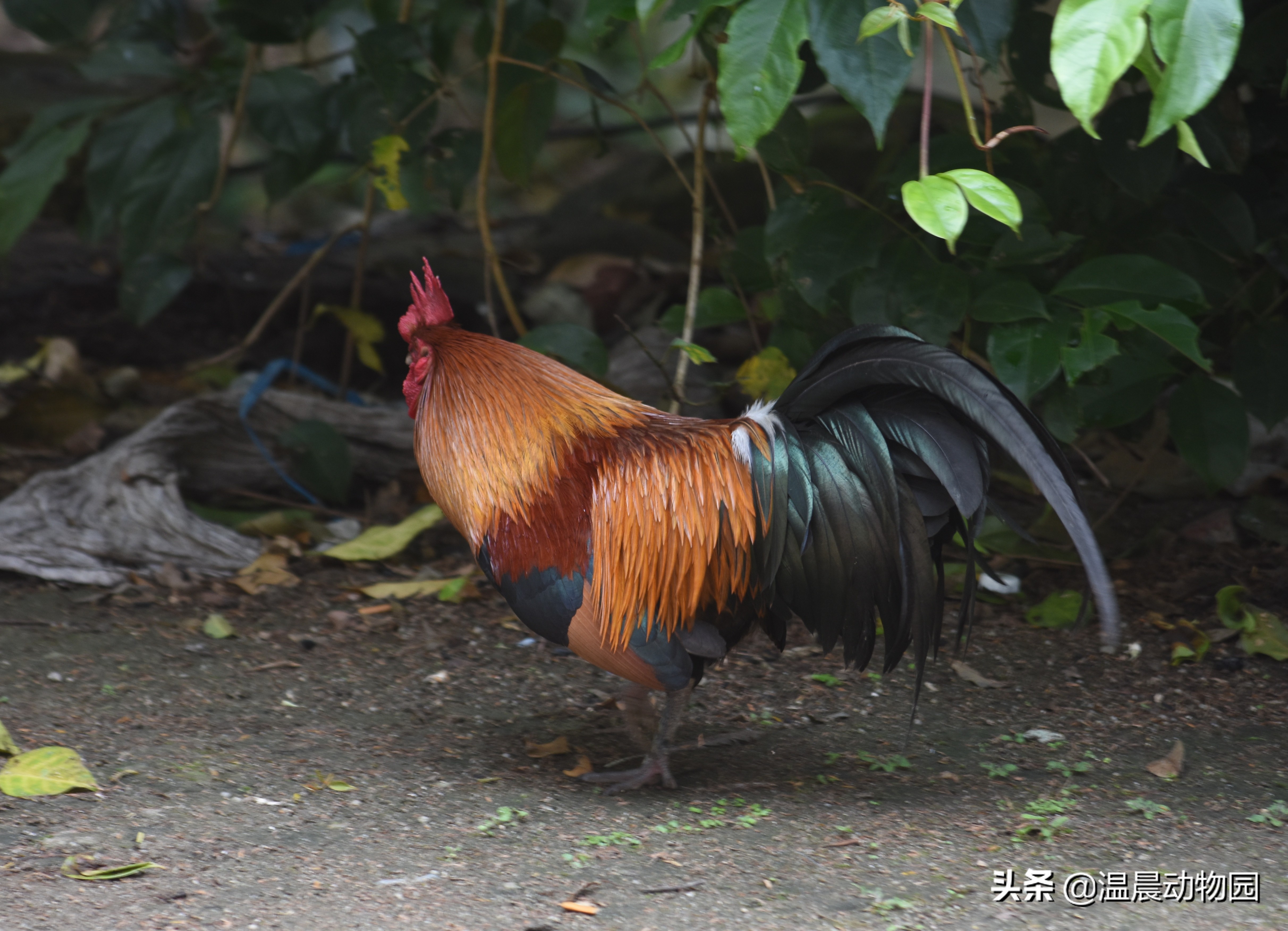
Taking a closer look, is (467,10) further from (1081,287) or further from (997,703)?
(997,703)

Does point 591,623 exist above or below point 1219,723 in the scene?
above

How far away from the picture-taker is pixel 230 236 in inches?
283

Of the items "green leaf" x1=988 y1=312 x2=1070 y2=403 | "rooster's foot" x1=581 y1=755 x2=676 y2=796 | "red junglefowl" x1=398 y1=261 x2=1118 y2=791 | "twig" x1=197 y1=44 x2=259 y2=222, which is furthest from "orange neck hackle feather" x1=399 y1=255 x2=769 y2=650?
"twig" x1=197 y1=44 x2=259 y2=222

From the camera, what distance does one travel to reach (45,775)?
267 centimetres

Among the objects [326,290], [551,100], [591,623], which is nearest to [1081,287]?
[591,623]

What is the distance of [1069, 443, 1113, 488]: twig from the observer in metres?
3.71

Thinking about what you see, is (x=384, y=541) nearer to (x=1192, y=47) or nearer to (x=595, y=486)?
(x=595, y=486)

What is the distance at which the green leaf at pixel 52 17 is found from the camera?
4.70 m

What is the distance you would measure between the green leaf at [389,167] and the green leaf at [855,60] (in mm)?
2285

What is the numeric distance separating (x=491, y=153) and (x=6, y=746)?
260cm

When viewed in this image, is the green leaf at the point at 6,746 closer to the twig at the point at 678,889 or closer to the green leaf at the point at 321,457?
the twig at the point at 678,889

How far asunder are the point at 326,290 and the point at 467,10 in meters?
2.30

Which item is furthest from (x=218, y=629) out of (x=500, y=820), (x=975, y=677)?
(x=975, y=677)

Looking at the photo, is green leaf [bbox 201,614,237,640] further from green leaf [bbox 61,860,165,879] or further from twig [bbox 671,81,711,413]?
twig [bbox 671,81,711,413]
